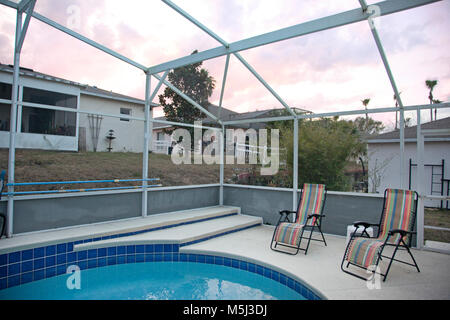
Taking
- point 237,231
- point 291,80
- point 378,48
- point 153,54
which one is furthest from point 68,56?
point 378,48

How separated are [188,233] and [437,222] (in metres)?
5.68

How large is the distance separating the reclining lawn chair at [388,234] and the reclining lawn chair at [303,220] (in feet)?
2.39

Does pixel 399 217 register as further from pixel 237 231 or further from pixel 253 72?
pixel 253 72

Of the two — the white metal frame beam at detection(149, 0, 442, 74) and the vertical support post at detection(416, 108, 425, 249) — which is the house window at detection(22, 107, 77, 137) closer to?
the white metal frame beam at detection(149, 0, 442, 74)

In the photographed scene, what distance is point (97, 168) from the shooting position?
7207 mm

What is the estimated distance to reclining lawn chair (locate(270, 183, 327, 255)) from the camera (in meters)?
4.46

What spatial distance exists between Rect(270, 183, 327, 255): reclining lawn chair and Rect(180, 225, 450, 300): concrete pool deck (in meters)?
0.22

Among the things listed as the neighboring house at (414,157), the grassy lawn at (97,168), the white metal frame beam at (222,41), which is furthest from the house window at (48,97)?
the neighboring house at (414,157)

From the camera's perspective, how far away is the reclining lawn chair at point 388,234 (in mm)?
3467

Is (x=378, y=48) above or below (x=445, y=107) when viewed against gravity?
above

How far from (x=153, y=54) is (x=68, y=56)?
1.66 metres

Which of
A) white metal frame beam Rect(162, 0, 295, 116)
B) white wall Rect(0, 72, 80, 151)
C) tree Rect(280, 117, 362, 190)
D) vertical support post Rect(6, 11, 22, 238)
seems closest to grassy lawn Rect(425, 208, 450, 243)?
tree Rect(280, 117, 362, 190)

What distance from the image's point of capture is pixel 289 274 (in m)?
3.62

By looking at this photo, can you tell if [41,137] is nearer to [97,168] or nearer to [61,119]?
[61,119]
